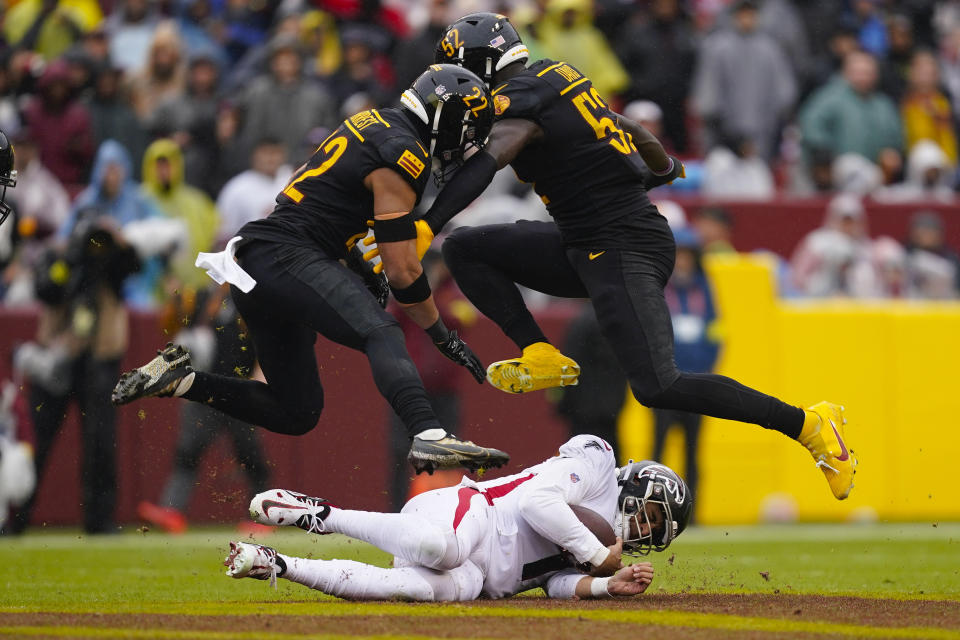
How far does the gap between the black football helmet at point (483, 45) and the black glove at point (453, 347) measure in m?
1.16

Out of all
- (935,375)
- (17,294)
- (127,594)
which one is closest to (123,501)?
(17,294)

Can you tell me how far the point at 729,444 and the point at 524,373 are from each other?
13.8 feet

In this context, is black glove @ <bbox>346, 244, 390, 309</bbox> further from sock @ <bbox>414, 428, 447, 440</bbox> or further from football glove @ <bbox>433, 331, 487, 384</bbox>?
sock @ <bbox>414, 428, 447, 440</bbox>

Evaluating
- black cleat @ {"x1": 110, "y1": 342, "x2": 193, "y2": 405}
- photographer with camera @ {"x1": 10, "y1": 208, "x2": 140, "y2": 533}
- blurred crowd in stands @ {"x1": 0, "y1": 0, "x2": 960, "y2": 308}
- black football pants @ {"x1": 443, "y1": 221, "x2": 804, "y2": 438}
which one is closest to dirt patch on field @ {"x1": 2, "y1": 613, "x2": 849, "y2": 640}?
black cleat @ {"x1": 110, "y1": 342, "x2": 193, "y2": 405}

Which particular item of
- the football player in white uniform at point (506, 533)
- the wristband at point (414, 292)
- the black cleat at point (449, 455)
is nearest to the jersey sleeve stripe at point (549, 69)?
the wristband at point (414, 292)

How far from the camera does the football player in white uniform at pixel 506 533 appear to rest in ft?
→ 21.5

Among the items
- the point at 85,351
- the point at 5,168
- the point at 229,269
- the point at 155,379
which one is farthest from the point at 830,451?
the point at 85,351

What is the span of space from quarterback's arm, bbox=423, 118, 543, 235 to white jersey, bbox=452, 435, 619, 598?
3.70 feet

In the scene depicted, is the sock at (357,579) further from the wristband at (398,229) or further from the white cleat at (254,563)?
the wristband at (398,229)

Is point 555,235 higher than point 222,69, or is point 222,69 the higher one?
point 222,69

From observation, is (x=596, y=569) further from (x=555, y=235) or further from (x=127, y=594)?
(x=127, y=594)

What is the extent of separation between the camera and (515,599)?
23.0 feet

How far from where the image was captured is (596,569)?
670 centimetres

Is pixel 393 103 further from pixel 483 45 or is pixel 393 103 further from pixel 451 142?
Result: pixel 451 142
